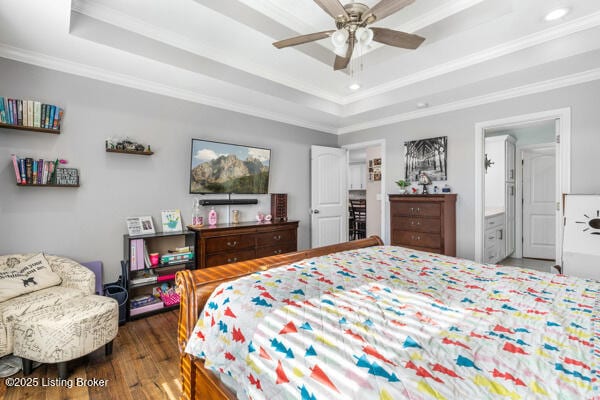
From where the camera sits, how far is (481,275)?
5.80ft

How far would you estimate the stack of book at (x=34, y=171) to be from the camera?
240 cm

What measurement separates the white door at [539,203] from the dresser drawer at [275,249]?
4544 millimetres

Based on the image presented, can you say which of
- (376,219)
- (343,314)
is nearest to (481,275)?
(343,314)

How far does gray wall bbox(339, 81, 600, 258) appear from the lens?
2850mm

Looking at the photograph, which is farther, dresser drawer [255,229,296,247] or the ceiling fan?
dresser drawer [255,229,296,247]

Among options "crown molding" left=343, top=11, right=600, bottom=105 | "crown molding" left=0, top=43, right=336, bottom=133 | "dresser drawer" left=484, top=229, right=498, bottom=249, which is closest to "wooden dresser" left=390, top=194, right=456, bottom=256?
"dresser drawer" left=484, top=229, right=498, bottom=249

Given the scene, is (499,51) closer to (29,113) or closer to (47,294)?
(29,113)

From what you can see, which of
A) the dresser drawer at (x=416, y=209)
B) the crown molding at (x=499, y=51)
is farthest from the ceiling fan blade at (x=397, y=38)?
the dresser drawer at (x=416, y=209)

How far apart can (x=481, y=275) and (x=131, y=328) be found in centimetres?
296

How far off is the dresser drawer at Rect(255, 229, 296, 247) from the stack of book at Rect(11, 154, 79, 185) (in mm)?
2118

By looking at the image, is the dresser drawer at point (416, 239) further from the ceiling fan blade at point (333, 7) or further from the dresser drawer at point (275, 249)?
the ceiling fan blade at point (333, 7)

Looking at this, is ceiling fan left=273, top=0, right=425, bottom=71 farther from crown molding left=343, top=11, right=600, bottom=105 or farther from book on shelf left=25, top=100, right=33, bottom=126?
book on shelf left=25, top=100, right=33, bottom=126

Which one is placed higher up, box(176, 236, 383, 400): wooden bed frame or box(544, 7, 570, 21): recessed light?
box(544, 7, 570, 21): recessed light

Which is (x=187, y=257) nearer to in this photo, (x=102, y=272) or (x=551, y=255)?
(x=102, y=272)
